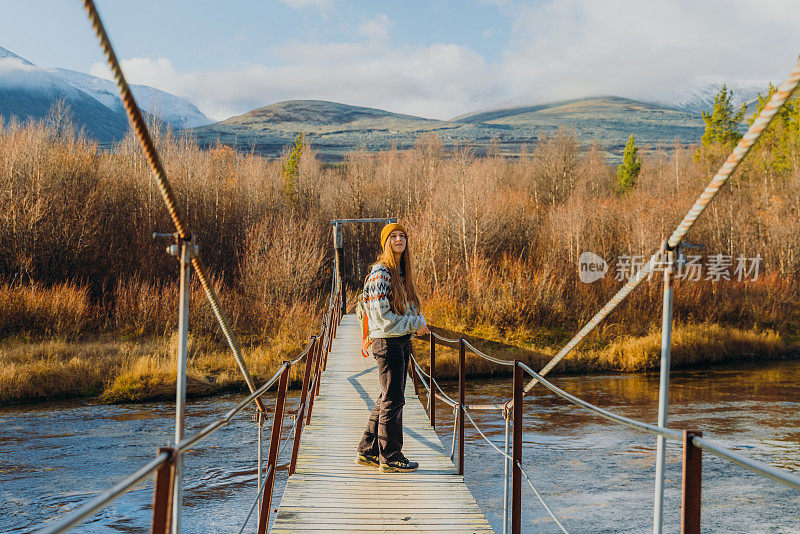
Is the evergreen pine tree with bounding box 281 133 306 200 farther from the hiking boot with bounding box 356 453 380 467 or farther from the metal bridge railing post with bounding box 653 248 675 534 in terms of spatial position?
the metal bridge railing post with bounding box 653 248 675 534

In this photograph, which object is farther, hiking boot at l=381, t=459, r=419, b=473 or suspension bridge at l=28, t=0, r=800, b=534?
hiking boot at l=381, t=459, r=419, b=473

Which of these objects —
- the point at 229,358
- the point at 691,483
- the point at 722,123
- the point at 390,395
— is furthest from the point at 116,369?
the point at 722,123

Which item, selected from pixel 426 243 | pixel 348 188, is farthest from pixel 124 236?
pixel 348 188

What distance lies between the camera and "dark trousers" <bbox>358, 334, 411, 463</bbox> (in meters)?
4.72

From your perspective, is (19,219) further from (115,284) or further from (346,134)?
(346,134)

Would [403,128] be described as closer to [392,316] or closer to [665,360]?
[392,316]

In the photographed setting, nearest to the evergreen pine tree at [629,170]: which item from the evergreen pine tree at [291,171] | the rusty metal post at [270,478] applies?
the evergreen pine tree at [291,171]

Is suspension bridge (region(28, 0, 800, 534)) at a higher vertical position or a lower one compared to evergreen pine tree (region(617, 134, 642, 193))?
lower

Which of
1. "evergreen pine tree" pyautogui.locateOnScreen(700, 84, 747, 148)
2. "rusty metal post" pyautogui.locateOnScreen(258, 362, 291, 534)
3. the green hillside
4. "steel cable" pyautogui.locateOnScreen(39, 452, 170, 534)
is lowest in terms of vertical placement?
"rusty metal post" pyautogui.locateOnScreen(258, 362, 291, 534)

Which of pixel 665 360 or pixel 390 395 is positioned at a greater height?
pixel 665 360

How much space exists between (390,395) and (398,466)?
782 mm

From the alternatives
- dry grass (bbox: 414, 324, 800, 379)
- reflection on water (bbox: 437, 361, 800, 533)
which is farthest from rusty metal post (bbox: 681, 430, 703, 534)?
dry grass (bbox: 414, 324, 800, 379)

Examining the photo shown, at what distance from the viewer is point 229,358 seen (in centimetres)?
1847

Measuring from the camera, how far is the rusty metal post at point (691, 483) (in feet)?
6.37
